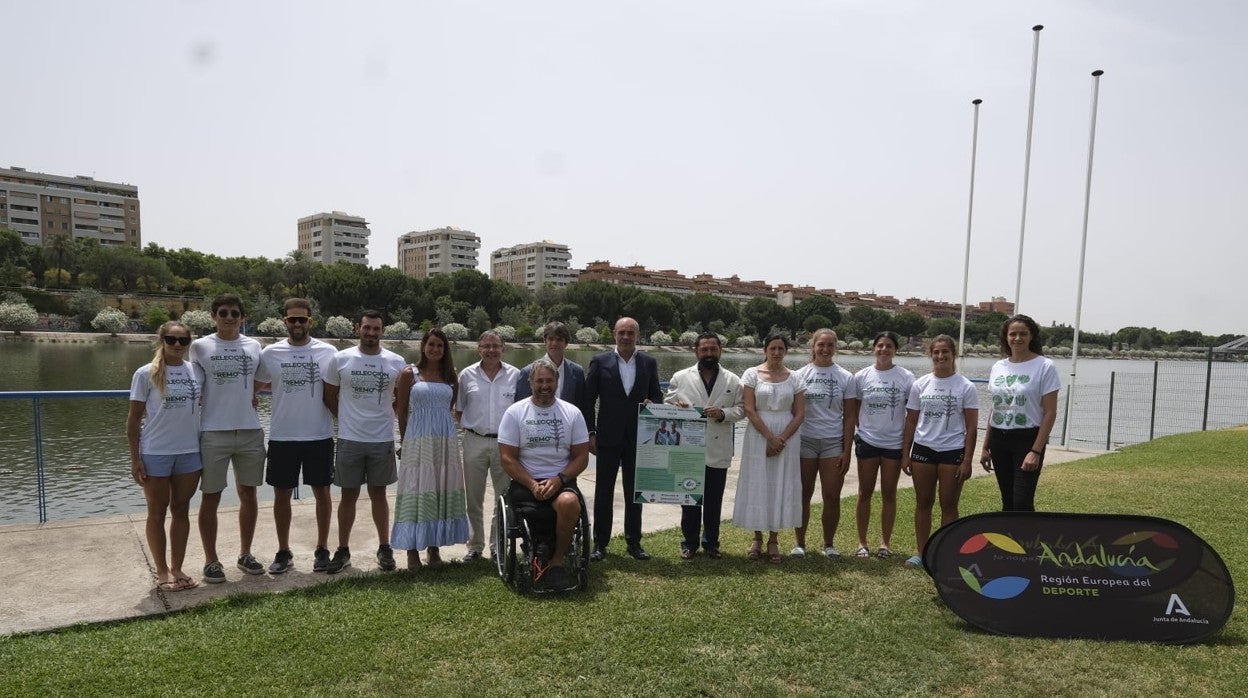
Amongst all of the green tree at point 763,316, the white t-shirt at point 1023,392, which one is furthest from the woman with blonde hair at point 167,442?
the green tree at point 763,316

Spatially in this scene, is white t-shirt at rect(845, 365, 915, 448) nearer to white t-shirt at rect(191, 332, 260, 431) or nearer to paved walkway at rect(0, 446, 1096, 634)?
paved walkway at rect(0, 446, 1096, 634)

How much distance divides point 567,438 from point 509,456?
1.33 feet

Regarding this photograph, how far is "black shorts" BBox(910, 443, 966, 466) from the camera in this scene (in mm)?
5113

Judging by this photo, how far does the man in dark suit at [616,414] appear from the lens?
5.46 m

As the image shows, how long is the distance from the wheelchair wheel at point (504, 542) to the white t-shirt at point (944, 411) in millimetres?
2957

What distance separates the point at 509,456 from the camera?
15.8 feet

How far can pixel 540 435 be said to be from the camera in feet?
16.0

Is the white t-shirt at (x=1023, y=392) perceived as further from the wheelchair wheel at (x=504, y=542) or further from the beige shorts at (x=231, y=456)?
the beige shorts at (x=231, y=456)

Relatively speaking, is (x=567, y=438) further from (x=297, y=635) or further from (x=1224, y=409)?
(x=1224, y=409)

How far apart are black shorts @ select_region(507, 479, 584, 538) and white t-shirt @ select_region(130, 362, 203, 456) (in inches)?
81.9

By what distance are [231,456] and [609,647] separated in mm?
2859

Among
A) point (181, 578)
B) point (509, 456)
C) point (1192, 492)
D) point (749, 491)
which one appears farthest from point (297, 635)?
point (1192, 492)

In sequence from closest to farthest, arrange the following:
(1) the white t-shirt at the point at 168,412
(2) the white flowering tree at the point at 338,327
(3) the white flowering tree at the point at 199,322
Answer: (1) the white t-shirt at the point at 168,412, (3) the white flowering tree at the point at 199,322, (2) the white flowering tree at the point at 338,327

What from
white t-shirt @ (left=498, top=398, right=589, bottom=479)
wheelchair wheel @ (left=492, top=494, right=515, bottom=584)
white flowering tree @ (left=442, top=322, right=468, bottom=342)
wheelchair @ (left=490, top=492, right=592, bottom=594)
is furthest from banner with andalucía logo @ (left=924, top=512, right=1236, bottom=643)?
white flowering tree @ (left=442, top=322, right=468, bottom=342)
